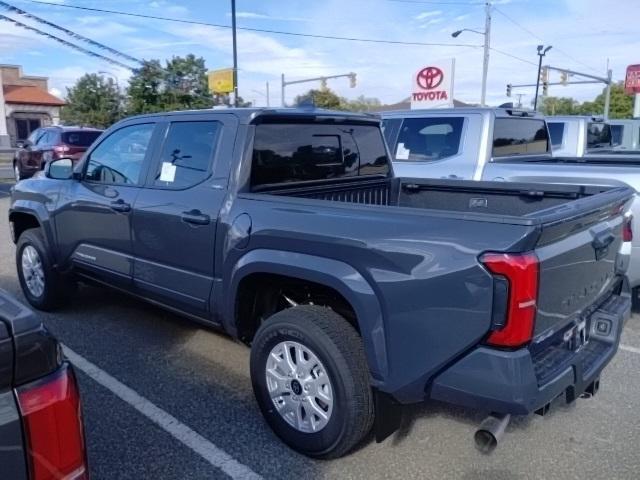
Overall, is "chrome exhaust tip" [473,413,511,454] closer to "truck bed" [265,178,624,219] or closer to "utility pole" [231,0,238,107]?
"truck bed" [265,178,624,219]

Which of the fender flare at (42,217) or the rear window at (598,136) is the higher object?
the rear window at (598,136)

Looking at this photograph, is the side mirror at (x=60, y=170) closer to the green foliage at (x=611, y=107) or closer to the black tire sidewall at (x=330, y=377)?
the black tire sidewall at (x=330, y=377)

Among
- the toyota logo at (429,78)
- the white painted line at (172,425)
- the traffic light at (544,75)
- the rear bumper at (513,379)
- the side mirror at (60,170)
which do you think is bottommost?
the white painted line at (172,425)

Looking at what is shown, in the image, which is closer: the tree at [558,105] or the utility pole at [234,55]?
the utility pole at [234,55]

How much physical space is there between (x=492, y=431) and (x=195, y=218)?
81.8 inches

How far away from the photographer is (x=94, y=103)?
1695 inches

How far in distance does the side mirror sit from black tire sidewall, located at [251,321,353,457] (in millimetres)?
2772

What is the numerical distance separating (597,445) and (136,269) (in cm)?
316

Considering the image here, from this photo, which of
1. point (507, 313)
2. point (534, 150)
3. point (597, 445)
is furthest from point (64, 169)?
point (534, 150)

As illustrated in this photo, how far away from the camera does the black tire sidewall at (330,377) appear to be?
267cm

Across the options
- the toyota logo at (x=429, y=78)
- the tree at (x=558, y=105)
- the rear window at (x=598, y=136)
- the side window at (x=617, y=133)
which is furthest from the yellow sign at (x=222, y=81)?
the tree at (x=558, y=105)

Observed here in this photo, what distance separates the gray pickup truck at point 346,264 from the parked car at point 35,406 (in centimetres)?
137

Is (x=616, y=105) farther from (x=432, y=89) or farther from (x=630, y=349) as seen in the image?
(x=630, y=349)

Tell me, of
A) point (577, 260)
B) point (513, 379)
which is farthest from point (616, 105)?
point (513, 379)
